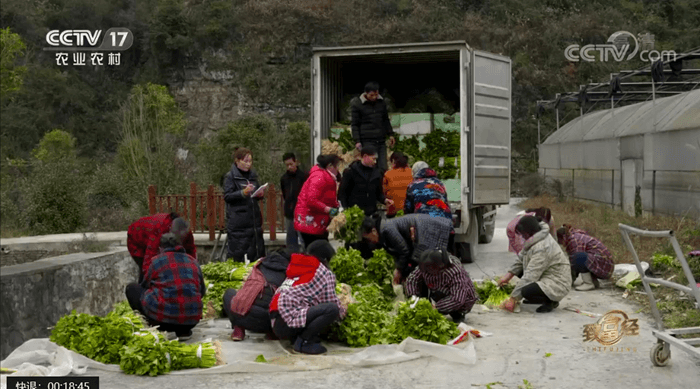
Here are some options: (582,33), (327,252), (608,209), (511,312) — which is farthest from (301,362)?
(582,33)

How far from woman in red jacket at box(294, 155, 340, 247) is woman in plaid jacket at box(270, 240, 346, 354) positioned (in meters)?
3.36

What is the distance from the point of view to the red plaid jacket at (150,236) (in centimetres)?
869

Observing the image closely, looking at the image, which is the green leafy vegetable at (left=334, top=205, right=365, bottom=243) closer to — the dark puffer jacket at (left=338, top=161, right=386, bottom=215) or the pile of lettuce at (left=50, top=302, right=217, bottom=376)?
the dark puffer jacket at (left=338, top=161, right=386, bottom=215)

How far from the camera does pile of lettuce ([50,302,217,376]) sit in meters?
6.84

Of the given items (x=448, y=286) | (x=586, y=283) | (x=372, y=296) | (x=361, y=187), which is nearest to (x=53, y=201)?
(x=361, y=187)

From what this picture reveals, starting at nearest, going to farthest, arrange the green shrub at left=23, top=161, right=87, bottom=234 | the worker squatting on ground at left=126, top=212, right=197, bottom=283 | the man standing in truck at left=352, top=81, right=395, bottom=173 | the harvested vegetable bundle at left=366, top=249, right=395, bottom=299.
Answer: the worker squatting on ground at left=126, top=212, right=197, bottom=283 < the harvested vegetable bundle at left=366, top=249, right=395, bottom=299 < the man standing in truck at left=352, top=81, right=395, bottom=173 < the green shrub at left=23, top=161, right=87, bottom=234

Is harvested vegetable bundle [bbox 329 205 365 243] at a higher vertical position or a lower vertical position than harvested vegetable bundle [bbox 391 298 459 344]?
higher

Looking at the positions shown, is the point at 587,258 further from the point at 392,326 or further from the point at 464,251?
the point at 392,326

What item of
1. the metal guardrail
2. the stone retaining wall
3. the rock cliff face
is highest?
the rock cliff face

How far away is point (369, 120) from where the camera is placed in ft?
41.2

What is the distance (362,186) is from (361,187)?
22 millimetres

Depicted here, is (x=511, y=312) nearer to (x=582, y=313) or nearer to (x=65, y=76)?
(x=582, y=313)

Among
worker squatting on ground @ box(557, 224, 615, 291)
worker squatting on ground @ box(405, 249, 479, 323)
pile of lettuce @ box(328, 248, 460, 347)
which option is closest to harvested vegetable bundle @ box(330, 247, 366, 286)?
pile of lettuce @ box(328, 248, 460, 347)

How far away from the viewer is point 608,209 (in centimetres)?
2238
